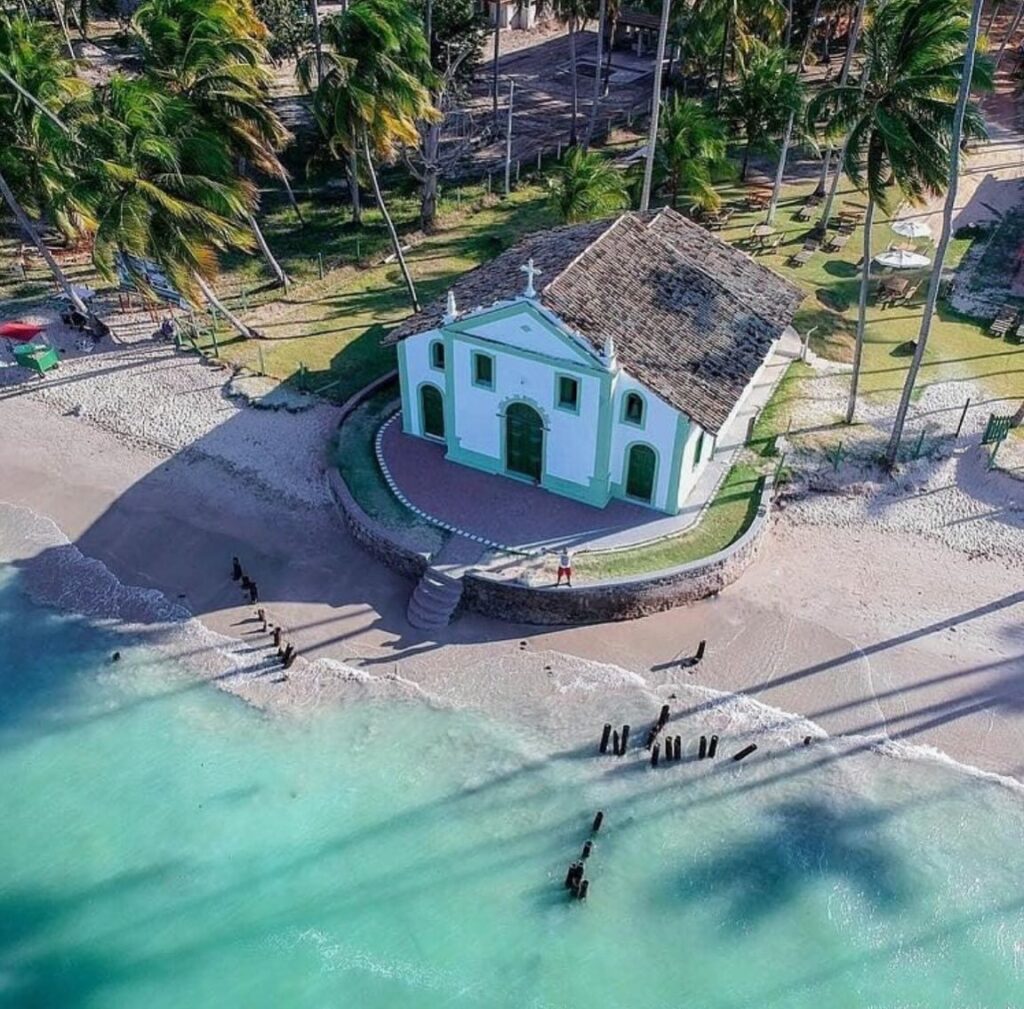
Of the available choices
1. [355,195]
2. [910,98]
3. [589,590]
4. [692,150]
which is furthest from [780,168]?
[589,590]

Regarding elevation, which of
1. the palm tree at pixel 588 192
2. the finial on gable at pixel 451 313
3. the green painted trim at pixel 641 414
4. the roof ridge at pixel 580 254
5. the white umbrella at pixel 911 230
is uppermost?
the roof ridge at pixel 580 254

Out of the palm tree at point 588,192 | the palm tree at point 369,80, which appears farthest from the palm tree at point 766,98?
the palm tree at point 369,80

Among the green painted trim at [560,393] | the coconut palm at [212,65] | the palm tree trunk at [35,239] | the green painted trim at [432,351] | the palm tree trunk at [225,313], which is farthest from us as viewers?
the palm tree trunk at [225,313]

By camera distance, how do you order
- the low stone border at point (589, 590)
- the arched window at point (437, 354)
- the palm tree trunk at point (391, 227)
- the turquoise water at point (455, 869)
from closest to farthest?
the turquoise water at point (455, 869) < the low stone border at point (589, 590) < the arched window at point (437, 354) < the palm tree trunk at point (391, 227)

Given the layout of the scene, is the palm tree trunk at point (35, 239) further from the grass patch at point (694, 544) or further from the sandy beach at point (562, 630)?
Answer: the grass patch at point (694, 544)

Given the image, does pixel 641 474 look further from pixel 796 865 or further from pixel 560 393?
pixel 796 865

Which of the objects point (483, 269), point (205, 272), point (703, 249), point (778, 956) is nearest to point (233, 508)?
point (205, 272)
